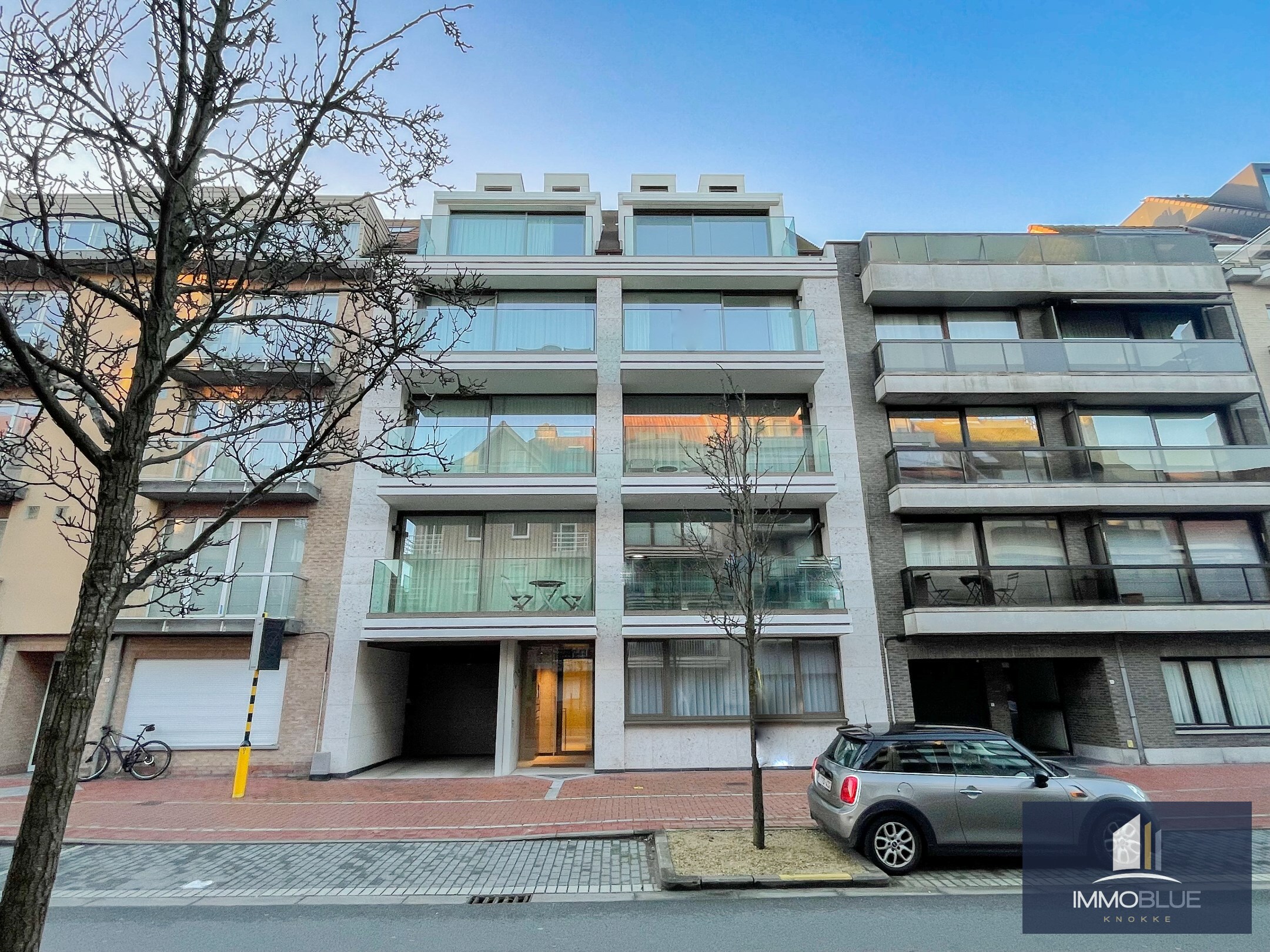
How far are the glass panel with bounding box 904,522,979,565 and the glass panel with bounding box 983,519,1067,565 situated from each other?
39 cm

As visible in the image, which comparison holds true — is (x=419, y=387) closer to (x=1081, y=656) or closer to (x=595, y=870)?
(x=595, y=870)

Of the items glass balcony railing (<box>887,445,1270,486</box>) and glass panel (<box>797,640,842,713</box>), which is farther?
glass balcony railing (<box>887,445,1270,486</box>)

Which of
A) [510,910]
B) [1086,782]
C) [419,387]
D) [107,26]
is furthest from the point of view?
[419,387]

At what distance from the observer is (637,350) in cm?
1557

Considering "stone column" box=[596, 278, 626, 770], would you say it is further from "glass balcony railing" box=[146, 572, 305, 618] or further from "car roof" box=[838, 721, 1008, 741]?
"glass balcony railing" box=[146, 572, 305, 618]

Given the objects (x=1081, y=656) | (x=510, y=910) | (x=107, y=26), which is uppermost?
(x=107, y=26)

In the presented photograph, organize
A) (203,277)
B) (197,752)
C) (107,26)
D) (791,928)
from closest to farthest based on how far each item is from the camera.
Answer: (107,26), (791,928), (203,277), (197,752)

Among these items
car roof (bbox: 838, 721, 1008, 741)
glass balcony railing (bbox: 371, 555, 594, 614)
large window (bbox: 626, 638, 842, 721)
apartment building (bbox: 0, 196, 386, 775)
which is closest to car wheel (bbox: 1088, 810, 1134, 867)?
car roof (bbox: 838, 721, 1008, 741)

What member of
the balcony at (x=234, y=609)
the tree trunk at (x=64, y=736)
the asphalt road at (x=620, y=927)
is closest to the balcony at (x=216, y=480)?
the balcony at (x=234, y=609)

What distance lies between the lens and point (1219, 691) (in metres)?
14.5

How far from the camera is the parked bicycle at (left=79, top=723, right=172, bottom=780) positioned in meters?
13.0

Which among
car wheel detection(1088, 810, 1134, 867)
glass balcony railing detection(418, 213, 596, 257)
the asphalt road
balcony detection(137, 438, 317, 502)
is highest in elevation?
glass balcony railing detection(418, 213, 596, 257)

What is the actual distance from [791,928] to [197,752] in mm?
13326

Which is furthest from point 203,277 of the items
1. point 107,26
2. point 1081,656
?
point 1081,656
